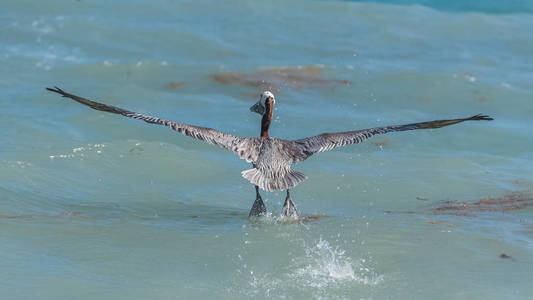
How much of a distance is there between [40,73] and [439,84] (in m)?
6.30

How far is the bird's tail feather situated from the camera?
6625mm

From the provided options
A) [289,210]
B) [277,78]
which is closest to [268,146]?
[289,210]

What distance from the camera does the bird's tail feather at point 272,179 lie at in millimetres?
6625

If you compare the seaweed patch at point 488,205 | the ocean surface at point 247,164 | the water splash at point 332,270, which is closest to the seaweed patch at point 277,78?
the ocean surface at point 247,164

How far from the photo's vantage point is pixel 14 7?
56.5ft

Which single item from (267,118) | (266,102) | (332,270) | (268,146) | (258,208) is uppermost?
(266,102)

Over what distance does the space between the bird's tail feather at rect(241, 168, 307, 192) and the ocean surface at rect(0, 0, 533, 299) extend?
0.43m

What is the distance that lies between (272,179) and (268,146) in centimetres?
50

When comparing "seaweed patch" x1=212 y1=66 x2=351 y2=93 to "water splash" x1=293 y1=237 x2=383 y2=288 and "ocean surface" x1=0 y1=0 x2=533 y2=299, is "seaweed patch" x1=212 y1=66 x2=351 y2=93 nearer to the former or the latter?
"ocean surface" x1=0 y1=0 x2=533 y2=299

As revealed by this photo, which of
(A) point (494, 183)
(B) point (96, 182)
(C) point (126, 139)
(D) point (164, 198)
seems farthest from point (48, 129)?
(A) point (494, 183)

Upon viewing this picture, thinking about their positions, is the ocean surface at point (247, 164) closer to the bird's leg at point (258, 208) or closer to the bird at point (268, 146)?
the bird's leg at point (258, 208)

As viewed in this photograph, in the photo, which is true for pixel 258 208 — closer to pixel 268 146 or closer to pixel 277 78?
pixel 268 146

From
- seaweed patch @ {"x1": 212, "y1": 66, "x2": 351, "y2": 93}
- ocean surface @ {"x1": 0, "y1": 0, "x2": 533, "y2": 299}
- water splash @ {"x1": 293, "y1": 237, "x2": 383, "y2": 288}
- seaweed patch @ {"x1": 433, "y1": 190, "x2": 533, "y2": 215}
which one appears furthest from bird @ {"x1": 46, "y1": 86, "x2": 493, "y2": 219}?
seaweed patch @ {"x1": 212, "y1": 66, "x2": 351, "y2": 93}

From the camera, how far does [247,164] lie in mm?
9242
